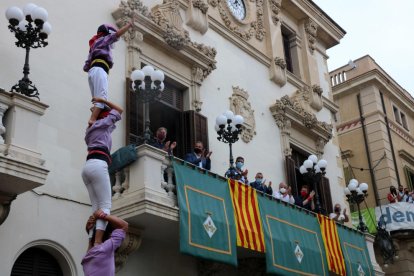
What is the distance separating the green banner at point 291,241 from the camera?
12.7 meters

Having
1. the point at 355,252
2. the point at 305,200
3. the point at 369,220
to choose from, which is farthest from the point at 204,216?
the point at 369,220

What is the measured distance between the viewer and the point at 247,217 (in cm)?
1246

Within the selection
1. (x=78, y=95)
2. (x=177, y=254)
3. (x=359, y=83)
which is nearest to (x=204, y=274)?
(x=177, y=254)

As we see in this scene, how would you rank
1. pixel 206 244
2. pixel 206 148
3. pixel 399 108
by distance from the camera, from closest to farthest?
1. pixel 206 244
2. pixel 206 148
3. pixel 399 108

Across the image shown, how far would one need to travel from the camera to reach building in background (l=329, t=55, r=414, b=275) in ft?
81.5

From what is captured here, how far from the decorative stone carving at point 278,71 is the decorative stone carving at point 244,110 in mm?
1944

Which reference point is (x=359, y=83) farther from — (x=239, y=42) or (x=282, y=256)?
(x=282, y=256)

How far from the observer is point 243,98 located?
16531 mm

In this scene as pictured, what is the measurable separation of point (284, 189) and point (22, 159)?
7636 mm

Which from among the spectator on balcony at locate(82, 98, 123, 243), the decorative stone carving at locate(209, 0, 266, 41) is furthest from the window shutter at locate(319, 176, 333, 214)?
the spectator on balcony at locate(82, 98, 123, 243)

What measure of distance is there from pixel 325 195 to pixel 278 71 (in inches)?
161

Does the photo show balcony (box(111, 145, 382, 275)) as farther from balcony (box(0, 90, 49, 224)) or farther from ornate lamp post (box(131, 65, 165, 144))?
balcony (box(0, 90, 49, 224))

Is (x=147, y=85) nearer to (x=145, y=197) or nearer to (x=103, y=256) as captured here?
(x=145, y=197)

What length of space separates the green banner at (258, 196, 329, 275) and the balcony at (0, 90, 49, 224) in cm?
554
